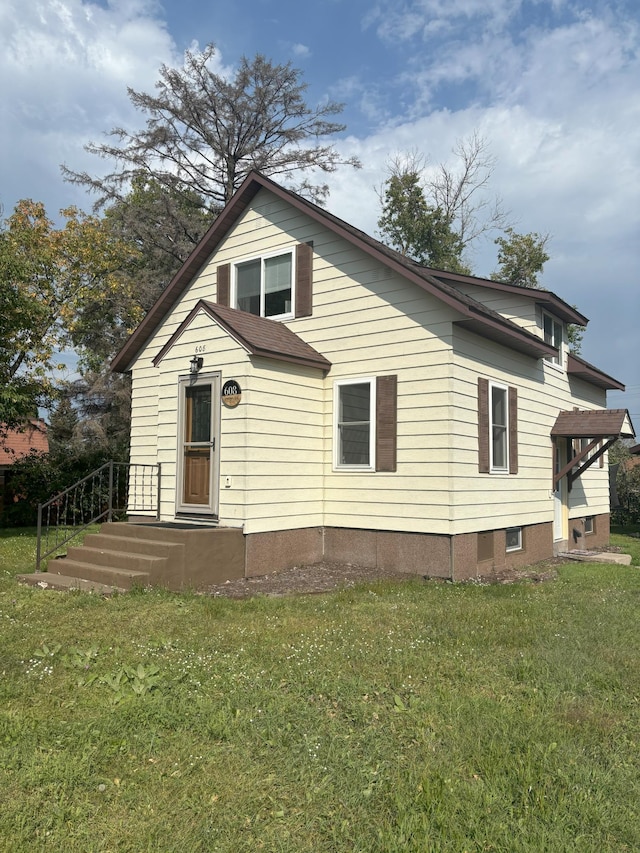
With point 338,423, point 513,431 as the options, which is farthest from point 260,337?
→ point 513,431

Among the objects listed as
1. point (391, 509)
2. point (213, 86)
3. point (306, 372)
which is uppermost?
point (213, 86)

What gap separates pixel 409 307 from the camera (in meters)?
10.2

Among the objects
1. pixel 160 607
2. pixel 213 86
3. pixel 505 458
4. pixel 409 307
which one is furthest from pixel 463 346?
pixel 213 86

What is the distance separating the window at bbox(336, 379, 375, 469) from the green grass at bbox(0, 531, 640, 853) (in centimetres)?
425

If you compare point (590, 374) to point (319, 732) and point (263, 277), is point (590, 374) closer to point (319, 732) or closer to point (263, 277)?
point (263, 277)

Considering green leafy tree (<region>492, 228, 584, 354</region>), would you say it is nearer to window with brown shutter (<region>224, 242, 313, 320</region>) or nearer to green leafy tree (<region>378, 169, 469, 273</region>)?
green leafy tree (<region>378, 169, 469, 273</region>)

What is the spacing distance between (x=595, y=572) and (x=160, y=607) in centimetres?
746

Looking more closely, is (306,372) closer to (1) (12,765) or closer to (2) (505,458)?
(2) (505,458)

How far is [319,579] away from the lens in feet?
31.1

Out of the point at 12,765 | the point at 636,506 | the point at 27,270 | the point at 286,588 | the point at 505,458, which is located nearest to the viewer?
the point at 12,765

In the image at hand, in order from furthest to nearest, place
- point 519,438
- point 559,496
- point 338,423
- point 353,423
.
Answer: point 559,496
point 519,438
point 338,423
point 353,423

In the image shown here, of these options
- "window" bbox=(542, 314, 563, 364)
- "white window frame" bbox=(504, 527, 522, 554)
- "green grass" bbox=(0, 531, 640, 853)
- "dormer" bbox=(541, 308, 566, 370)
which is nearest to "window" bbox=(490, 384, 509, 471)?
"white window frame" bbox=(504, 527, 522, 554)

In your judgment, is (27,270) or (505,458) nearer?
(505,458)

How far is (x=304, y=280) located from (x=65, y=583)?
21.0ft
